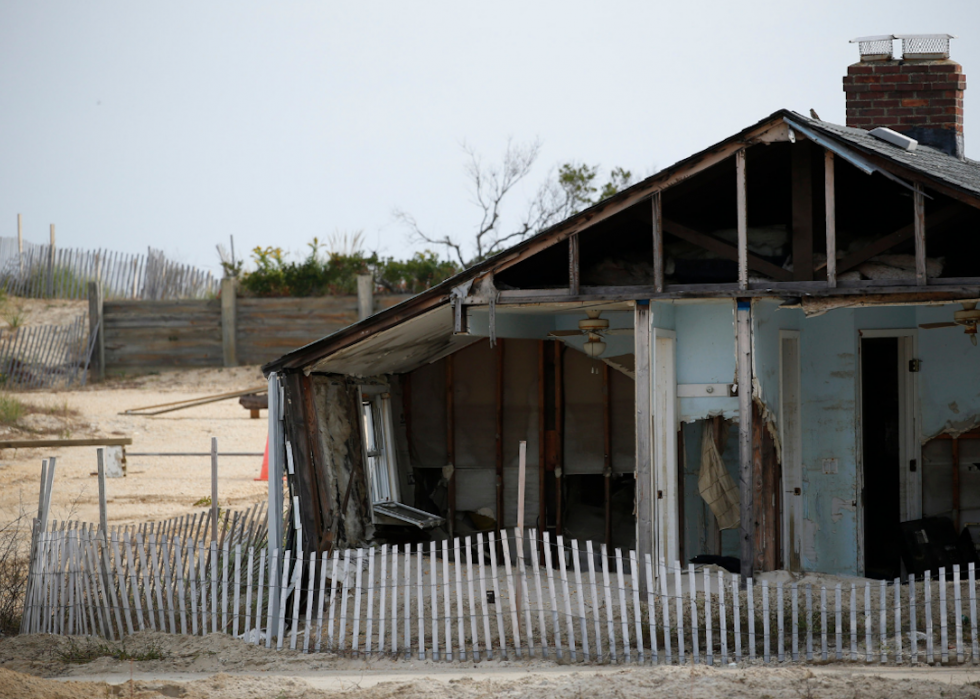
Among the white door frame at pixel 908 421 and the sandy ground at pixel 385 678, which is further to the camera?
the white door frame at pixel 908 421

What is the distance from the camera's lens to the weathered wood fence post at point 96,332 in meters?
24.1

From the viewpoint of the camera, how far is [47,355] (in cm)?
2400

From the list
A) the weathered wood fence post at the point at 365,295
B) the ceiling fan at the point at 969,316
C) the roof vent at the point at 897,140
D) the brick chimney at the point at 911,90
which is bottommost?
the ceiling fan at the point at 969,316

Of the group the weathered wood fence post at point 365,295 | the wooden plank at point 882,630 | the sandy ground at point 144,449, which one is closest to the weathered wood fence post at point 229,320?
the sandy ground at point 144,449

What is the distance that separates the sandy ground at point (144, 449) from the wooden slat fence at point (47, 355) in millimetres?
981

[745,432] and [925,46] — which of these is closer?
[745,432]

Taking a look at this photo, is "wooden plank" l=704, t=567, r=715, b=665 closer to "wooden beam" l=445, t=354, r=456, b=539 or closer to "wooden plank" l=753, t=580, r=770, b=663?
"wooden plank" l=753, t=580, r=770, b=663

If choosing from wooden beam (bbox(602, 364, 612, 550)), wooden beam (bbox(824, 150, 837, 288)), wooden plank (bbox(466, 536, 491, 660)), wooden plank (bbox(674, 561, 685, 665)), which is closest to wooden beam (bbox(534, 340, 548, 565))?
wooden beam (bbox(602, 364, 612, 550))

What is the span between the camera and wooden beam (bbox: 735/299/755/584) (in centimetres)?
810

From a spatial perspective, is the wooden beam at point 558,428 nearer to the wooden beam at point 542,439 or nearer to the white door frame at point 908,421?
the wooden beam at point 542,439

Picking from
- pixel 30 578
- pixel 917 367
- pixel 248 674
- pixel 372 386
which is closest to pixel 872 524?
pixel 917 367

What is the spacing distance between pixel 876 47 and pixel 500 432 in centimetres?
664

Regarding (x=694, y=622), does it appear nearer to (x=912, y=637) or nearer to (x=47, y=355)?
(x=912, y=637)

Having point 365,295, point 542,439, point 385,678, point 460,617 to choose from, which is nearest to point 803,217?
point 460,617
